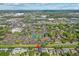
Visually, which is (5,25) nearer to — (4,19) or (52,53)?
(4,19)

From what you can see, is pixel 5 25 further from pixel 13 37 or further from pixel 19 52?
pixel 19 52

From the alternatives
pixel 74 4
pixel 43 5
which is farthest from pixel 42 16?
pixel 74 4

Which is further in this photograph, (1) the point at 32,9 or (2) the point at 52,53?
(1) the point at 32,9

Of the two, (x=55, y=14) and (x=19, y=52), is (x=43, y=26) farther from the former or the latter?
(x=19, y=52)

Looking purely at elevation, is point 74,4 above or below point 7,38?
above

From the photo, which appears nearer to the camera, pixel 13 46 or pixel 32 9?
pixel 13 46

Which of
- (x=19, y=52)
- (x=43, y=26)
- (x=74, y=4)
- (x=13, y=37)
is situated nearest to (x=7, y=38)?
(x=13, y=37)

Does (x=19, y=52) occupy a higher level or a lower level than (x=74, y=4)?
lower

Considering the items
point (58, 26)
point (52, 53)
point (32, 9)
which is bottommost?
point (52, 53)
